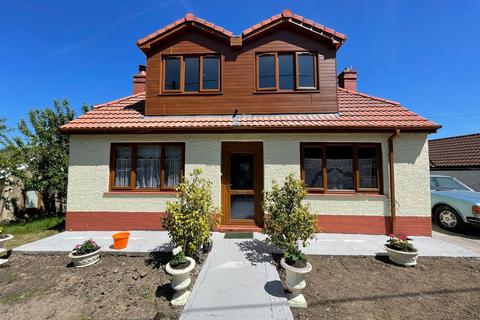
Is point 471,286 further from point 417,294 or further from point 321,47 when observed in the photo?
point 321,47

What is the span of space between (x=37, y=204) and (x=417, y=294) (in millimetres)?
15062

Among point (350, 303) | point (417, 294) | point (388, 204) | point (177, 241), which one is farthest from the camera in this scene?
point (388, 204)

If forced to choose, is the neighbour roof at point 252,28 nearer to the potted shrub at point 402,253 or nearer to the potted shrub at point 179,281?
the potted shrub at point 402,253

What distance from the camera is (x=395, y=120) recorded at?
23.5ft

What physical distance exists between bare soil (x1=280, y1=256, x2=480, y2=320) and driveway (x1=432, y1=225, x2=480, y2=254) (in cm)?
141

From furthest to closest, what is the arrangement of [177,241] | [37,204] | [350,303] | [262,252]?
[37,204] → [262,252] → [177,241] → [350,303]

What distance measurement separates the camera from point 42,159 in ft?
34.1

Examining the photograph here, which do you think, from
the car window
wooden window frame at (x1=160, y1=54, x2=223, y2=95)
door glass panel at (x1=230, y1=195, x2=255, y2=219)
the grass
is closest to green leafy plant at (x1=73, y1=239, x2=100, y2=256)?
the grass

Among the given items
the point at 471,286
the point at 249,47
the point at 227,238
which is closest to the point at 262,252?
the point at 227,238

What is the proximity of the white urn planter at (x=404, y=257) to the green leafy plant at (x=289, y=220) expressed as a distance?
1.96 m

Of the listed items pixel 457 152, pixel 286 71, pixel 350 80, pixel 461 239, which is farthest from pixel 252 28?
pixel 457 152

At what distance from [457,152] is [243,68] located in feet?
51.7

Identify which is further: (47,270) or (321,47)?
(321,47)

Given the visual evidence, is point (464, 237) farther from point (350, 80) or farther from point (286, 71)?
point (286, 71)
